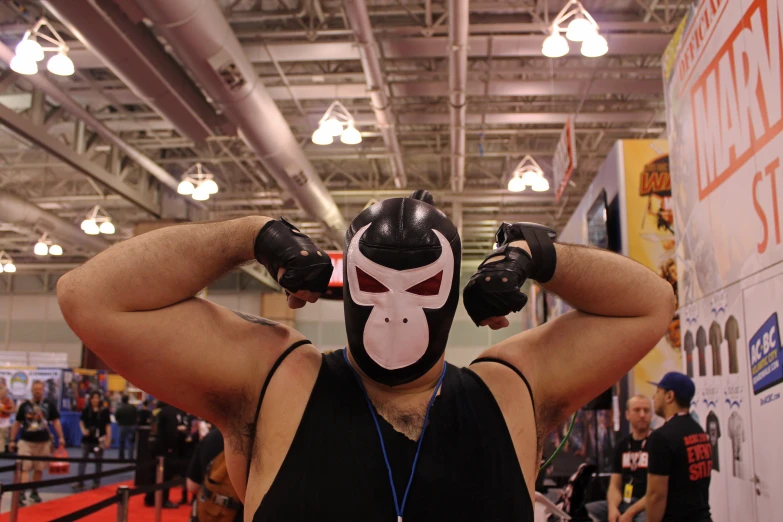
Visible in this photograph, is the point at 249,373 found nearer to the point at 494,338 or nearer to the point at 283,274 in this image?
the point at 283,274

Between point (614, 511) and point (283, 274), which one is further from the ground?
point (283, 274)

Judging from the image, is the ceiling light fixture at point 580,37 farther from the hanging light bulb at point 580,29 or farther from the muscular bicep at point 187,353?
the muscular bicep at point 187,353

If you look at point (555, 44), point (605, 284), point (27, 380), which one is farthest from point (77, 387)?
point (605, 284)

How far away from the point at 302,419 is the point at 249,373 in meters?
0.17

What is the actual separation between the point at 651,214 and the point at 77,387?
48.8 feet

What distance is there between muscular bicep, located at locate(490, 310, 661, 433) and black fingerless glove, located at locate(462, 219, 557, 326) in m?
0.16

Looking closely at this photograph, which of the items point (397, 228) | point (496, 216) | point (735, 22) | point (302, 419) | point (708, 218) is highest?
point (496, 216)

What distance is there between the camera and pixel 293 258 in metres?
1.52

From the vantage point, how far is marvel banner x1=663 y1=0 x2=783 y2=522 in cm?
310

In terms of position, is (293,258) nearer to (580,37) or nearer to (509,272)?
(509,272)

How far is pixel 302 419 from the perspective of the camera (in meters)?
1.52

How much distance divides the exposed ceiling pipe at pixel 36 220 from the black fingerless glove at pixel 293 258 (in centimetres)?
1239

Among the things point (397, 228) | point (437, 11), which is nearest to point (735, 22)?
point (397, 228)

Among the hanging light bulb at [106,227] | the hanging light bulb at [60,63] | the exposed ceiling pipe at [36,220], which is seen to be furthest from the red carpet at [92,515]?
the exposed ceiling pipe at [36,220]
